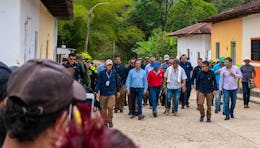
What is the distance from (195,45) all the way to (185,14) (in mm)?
15654

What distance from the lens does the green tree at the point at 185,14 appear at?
51312 mm

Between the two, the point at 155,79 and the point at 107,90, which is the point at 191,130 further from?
the point at 155,79

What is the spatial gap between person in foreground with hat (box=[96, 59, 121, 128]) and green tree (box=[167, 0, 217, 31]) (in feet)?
130

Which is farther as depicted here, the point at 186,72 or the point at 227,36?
the point at 227,36

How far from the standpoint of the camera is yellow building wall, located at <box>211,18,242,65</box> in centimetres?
2547

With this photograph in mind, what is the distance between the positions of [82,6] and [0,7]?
32375mm

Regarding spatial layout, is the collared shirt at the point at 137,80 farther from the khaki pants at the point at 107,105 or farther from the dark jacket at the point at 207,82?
the khaki pants at the point at 107,105

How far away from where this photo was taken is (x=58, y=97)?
1.85 m

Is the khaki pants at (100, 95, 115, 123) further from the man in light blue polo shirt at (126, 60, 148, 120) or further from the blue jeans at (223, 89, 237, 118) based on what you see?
the blue jeans at (223, 89, 237, 118)

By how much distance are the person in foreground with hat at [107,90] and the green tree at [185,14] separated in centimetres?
3948

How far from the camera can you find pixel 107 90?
39.6 ft

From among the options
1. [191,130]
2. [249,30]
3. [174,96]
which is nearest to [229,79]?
[174,96]

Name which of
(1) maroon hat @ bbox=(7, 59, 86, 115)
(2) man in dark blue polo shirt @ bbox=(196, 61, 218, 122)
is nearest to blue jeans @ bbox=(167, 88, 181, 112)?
(2) man in dark blue polo shirt @ bbox=(196, 61, 218, 122)

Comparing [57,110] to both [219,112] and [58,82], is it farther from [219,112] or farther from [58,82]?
[219,112]
